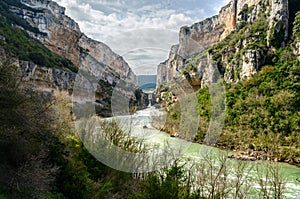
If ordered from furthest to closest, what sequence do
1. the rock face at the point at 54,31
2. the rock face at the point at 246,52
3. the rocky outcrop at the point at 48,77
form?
the rock face at the point at 54,31
the rock face at the point at 246,52
the rocky outcrop at the point at 48,77

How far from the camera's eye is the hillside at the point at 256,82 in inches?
1051

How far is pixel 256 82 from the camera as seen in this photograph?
38.7 metres

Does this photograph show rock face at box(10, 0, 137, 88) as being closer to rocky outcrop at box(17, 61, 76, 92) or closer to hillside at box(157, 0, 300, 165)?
rocky outcrop at box(17, 61, 76, 92)

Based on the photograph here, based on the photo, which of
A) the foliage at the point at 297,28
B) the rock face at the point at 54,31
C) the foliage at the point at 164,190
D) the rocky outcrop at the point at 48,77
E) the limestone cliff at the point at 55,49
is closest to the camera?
the foliage at the point at 164,190

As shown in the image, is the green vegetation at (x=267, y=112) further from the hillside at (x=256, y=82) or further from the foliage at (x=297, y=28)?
the foliage at (x=297, y=28)

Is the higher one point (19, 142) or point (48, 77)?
point (48, 77)

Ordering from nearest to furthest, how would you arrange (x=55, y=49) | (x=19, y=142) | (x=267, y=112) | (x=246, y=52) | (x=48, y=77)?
1. (x=19, y=142)
2. (x=267, y=112)
3. (x=246, y=52)
4. (x=48, y=77)
5. (x=55, y=49)

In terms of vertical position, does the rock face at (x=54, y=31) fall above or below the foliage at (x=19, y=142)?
above

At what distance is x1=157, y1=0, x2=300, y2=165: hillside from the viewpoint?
26.7 metres

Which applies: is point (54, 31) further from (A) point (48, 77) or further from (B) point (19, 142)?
(B) point (19, 142)

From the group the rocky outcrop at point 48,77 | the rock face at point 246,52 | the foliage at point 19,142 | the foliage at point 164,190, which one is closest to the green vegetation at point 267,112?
the rock face at point 246,52

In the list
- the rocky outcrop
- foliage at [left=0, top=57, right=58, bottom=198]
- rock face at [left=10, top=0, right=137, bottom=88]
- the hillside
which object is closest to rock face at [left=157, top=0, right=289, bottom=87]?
the hillside

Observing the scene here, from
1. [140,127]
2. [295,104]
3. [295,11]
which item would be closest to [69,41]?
[295,11]

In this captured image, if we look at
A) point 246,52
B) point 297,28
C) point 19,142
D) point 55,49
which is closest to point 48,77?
point 55,49
